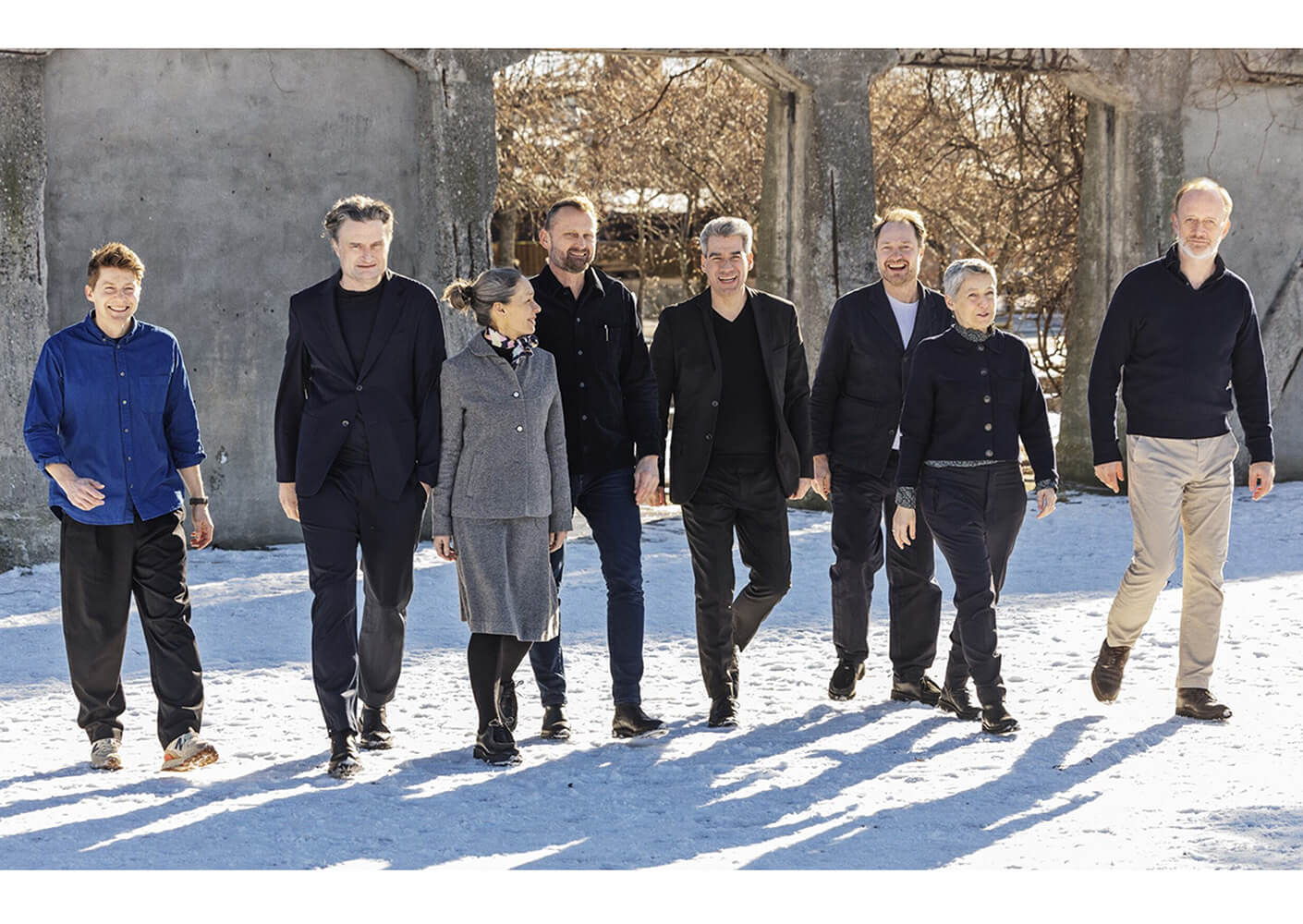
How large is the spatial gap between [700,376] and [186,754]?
6.38ft

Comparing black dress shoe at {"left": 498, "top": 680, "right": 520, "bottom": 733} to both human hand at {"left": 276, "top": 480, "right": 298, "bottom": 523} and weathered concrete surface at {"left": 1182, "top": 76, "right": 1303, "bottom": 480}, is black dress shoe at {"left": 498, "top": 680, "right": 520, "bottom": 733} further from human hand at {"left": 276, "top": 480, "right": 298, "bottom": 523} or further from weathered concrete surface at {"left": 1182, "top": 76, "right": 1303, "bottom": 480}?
weathered concrete surface at {"left": 1182, "top": 76, "right": 1303, "bottom": 480}

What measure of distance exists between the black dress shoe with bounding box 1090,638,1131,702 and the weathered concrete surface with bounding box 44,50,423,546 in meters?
4.82

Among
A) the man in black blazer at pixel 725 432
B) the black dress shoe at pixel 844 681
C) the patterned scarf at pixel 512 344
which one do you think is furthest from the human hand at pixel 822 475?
the patterned scarf at pixel 512 344

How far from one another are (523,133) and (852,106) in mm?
4627

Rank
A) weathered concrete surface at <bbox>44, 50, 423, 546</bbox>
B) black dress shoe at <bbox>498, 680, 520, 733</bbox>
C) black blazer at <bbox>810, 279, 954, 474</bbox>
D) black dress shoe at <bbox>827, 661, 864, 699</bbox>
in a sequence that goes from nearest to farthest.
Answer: black dress shoe at <bbox>498, 680, 520, 733</bbox>, black blazer at <bbox>810, 279, 954, 474</bbox>, black dress shoe at <bbox>827, 661, 864, 699</bbox>, weathered concrete surface at <bbox>44, 50, 423, 546</bbox>

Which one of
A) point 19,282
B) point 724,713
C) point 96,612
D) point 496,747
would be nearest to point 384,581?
point 496,747

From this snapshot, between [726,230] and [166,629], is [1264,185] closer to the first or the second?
[726,230]

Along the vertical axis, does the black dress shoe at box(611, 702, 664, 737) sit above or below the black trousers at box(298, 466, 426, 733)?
below

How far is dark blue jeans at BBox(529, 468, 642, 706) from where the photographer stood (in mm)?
5258

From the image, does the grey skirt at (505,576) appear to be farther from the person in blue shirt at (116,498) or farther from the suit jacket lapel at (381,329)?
the person in blue shirt at (116,498)

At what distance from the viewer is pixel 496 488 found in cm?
488

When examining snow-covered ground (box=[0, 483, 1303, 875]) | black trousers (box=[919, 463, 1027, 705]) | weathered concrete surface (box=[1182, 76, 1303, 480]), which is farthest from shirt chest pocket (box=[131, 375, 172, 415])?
weathered concrete surface (box=[1182, 76, 1303, 480])

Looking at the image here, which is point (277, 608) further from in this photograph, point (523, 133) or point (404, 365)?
point (523, 133)

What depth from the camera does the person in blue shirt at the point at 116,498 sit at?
4.85m
